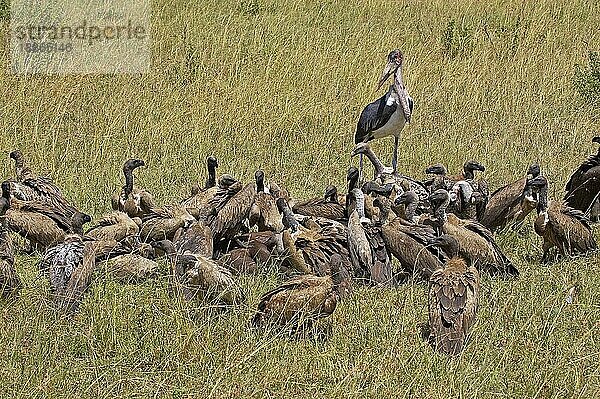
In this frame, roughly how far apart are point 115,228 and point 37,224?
0.58m

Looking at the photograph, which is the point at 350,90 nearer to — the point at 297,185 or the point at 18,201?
the point at 297,185

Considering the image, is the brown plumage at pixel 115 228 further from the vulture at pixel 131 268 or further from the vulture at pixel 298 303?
the vulture at pixel 298 303

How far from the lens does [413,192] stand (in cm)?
752

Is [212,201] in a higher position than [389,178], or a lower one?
lower

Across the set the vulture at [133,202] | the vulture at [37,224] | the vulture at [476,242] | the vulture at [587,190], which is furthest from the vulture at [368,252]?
the vulture at [587,190]

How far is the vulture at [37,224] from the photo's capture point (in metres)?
6.83

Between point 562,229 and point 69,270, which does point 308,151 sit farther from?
point 69,270

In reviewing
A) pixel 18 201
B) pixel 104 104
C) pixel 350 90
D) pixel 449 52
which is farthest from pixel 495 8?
pixel 18 201

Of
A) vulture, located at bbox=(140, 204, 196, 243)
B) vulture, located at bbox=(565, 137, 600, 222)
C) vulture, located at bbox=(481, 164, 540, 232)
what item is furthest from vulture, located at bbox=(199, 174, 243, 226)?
vulture, located at bbox=(565, 137, 600, 222)

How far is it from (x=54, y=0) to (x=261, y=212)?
8193mm

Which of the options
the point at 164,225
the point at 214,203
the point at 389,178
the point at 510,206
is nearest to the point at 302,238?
the point at 214,203

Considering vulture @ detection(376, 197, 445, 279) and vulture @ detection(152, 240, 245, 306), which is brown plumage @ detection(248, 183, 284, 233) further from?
vulture @ detection(152, 240, 245, 306)

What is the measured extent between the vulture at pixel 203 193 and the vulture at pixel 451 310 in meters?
2.65

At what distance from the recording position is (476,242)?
6574 mm
